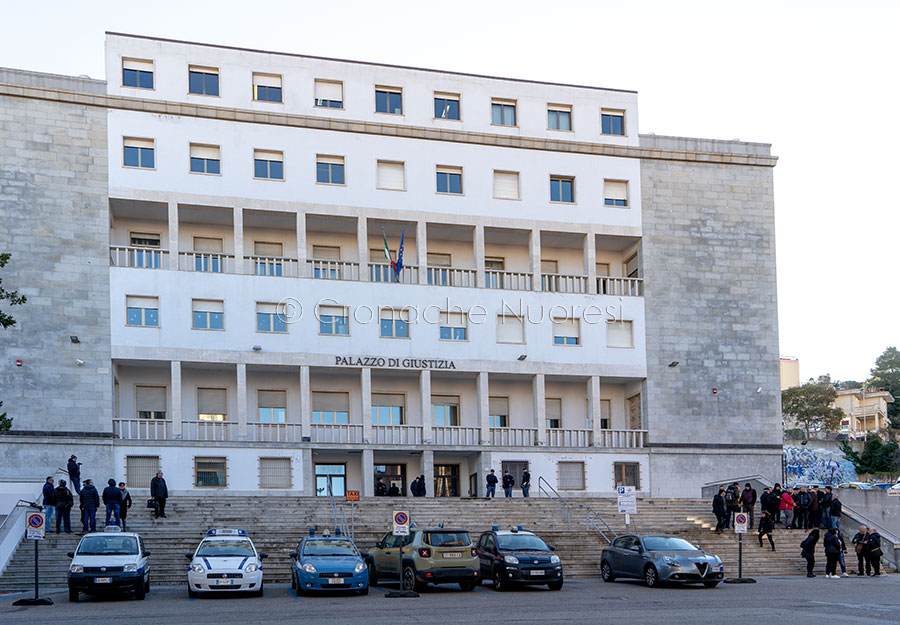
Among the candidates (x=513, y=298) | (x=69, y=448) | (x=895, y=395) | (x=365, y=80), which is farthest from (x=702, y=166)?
(x=895, y=395)

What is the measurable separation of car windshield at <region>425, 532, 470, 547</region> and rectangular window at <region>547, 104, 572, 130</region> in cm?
2583

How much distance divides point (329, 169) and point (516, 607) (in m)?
26.5

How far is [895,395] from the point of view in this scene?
4631 inches

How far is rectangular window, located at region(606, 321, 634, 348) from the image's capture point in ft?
152

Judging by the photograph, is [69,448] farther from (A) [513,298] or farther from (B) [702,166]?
(B) [702,166]

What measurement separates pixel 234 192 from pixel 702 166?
20060 millimetres

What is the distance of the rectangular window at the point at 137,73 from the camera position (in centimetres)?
4256

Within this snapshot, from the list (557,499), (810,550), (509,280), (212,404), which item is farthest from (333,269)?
(810,550)

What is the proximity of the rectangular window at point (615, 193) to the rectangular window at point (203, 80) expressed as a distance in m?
16.6

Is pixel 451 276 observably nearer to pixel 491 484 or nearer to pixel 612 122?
pixel 491 484

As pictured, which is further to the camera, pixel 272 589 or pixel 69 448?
pixel 69 448

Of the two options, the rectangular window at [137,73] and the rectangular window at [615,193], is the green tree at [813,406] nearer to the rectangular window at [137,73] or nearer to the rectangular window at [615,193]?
the rectangular window at [615,193]

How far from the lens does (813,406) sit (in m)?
102

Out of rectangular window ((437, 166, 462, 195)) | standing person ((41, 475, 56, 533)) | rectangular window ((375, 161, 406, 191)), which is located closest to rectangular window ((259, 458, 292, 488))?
standing person ((41, 475, 56, 533))
